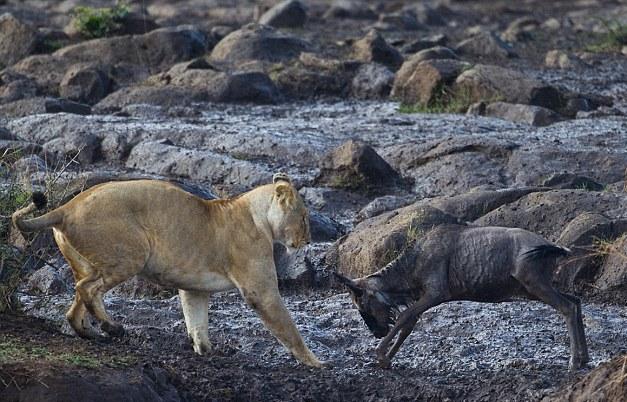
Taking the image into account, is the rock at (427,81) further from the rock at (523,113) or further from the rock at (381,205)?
the rock at (381,205)

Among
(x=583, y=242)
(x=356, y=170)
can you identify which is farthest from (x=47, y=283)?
(x=583, y=242)

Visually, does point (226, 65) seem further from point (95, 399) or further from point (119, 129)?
point (95, 399)

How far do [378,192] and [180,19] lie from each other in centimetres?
1787

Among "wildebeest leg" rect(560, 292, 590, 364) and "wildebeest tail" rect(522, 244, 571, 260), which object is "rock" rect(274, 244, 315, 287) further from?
"wildebeest leg" rect(560, 292, 590, 364)

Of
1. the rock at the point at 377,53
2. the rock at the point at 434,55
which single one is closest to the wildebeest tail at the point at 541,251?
the rock at the point at 434,55

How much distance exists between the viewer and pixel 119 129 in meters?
17.8

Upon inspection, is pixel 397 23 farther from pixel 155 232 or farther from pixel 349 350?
pixel 155 232

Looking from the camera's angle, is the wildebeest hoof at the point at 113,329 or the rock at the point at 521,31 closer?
the wildebeest hoof at the point at 113,329

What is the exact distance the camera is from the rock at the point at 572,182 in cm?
1455

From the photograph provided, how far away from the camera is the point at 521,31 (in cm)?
2930

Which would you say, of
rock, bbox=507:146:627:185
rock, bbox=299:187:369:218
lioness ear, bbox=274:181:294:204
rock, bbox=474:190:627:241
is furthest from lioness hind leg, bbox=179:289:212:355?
rock, bbox=507:146:627:185

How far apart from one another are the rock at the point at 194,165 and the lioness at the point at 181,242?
230 inches

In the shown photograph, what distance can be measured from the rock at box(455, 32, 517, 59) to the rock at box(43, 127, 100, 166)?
30.2 feet

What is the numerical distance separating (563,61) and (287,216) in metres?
15.0
